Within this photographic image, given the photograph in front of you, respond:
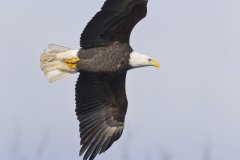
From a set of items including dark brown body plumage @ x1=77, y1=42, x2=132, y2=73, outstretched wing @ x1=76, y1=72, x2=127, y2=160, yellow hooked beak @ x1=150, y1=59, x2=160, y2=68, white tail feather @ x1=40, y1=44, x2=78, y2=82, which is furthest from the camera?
white tail feather @ x1=40, y1=44, x2=78, y2=82

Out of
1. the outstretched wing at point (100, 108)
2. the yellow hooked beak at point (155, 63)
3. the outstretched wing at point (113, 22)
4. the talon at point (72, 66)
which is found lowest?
the outstretched wing at point (100, 108)

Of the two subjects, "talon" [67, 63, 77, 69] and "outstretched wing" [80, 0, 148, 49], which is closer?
"outstretched wing" [80, 0, 148, 49]

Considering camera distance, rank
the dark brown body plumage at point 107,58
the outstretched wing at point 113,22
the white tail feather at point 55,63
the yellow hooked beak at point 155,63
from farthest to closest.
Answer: the white tail feather at point 55,63, the yellow hooked beak at point 155,63, the dark brown body plumage at point 107,58, the outstretched wing at point 113,22

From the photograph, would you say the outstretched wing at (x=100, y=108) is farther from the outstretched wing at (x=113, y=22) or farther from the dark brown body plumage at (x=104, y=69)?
the outstretched wing at (x=113, y=22)

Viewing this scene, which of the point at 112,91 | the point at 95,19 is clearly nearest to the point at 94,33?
the point at 95,19

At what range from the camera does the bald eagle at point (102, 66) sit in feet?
35.2

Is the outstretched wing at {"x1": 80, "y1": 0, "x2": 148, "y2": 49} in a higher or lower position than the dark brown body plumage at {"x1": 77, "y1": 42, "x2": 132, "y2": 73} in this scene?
higher

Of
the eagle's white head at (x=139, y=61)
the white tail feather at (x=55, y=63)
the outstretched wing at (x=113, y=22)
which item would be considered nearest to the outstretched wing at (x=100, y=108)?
the white tail feather at (x=55, y=63)

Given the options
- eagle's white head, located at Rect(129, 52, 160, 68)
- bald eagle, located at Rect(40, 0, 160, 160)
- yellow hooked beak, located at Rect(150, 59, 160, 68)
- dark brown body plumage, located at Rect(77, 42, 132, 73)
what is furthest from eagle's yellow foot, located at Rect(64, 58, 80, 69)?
yellow hooked beak, located at Rect(150, 59, 160, 68)

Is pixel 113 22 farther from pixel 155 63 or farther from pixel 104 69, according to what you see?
pixel 155 63

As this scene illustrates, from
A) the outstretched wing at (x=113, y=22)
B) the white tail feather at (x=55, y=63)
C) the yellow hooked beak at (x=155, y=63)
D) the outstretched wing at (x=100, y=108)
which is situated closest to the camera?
the outstretched wing at (x=113, y=22)

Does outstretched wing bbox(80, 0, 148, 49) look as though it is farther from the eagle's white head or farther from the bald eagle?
the eagle's white head

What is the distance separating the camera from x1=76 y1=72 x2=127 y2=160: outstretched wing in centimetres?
1105

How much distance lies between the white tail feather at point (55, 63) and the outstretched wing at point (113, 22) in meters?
0.46
